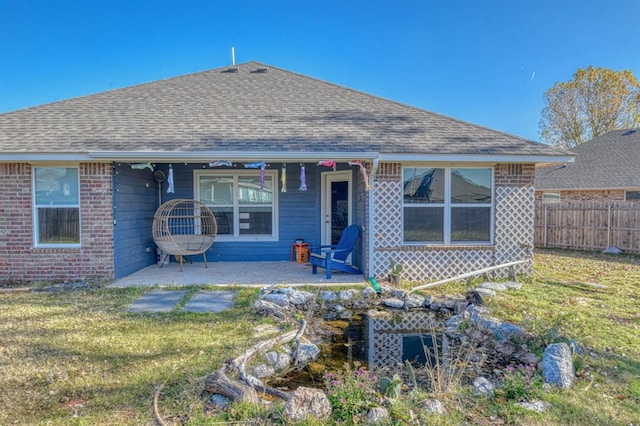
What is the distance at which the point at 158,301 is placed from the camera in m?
5.79

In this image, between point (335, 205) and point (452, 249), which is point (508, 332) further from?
point (335, 205)

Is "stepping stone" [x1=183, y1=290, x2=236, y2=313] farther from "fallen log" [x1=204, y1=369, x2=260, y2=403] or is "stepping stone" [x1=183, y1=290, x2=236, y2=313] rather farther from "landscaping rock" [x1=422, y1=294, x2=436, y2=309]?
"landscaping rock" [x1=422, y1=294, x2=436, y2=309]

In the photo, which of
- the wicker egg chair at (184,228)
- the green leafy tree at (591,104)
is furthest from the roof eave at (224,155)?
the green leafy tree at (591,104)

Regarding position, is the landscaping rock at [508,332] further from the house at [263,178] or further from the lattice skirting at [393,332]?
the house at [263,178]

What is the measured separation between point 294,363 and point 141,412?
1600 millimetres

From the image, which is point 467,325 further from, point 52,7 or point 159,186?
point 52,7

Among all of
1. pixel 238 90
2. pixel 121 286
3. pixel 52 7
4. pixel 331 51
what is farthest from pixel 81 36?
pixel 121 286

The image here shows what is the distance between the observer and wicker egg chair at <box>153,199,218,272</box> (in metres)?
7.90

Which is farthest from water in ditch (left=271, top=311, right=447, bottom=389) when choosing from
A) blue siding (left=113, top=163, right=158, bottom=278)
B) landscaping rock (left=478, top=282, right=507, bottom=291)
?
blue siding (left=113, top=163, right=158, bottom=278)

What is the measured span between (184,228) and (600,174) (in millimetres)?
15374

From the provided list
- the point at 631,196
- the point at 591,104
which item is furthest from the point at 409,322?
the point at 591,104

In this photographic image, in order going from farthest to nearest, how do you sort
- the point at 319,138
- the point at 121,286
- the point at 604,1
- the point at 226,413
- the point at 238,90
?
the point at 604,1 < the point at 238,90 < the point at 319,138 < the point at 121,286 < the point at 226,413

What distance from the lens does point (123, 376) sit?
133 inches

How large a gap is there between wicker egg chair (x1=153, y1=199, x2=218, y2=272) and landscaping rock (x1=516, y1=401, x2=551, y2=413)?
6.64 m
